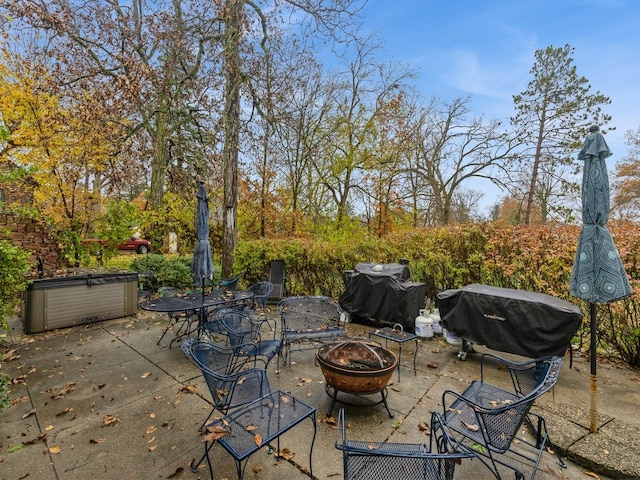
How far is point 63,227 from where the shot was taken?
24.0ft

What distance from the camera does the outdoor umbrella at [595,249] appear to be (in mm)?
2533

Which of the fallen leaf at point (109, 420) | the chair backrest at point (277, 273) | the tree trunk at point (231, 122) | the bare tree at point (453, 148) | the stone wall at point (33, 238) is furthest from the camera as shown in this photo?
the bare tree at point (453, 148)

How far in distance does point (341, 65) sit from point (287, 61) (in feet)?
13.9

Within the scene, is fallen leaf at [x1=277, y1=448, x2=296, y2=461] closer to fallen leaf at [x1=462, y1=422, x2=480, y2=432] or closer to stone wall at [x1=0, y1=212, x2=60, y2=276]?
fallen leaf at [x1=462, y1=422, x2=480, y2=432]

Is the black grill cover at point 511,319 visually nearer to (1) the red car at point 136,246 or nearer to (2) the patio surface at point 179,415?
(2) the patio surface at point 179,415

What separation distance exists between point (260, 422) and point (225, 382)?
1.36 feet

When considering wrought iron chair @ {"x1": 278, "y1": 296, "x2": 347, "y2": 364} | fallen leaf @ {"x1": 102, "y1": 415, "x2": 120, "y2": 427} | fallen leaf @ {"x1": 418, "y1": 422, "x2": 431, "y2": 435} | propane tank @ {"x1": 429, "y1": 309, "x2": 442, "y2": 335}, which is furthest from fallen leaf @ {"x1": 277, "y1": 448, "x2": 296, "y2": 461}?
propane tank @ {"x1": 429, "y1": 309, "x2": 442, "y2": 335}

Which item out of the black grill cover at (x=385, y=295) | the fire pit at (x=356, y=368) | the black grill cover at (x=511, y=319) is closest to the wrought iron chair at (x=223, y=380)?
the fire pit at (x=356, y=368)

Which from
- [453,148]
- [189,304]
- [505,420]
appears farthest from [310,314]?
[453,148]

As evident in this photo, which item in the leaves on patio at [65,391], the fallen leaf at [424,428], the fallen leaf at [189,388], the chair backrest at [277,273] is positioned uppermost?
the chair backrest at [277,273]

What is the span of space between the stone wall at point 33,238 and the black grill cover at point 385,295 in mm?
7101

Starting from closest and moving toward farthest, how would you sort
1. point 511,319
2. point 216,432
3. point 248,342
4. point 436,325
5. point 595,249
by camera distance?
point 216,432, point 595,249, point 511,319, point 248,342, point 436,325

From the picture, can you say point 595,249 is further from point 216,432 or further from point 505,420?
point 216,432

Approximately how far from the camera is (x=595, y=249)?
2584 mm
